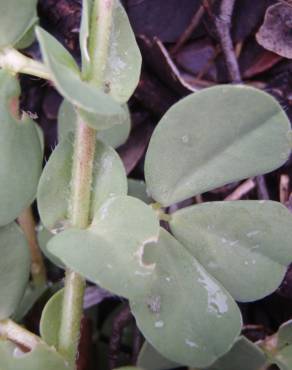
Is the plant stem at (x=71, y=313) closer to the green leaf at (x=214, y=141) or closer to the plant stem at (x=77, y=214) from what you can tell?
the plant stem at (x=77, y=214)

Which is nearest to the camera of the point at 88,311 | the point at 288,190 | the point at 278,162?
the point at 278,162

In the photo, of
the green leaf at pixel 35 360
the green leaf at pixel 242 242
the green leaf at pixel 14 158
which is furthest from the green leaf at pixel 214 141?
the green leaf at pixel 35 360

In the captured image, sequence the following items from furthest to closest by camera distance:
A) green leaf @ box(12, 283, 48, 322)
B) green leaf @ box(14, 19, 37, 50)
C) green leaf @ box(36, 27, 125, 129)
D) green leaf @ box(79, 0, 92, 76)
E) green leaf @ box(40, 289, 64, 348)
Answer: green leaf @ box(12, 283, 48, 322) < green leaf @ box(14, 19, 37, 50) < green leaf @ box(40, 289, 64, 348) < green leaf @ box(79, 0, 92, 76) < green leaf @ box(36, 27, 125, 129)

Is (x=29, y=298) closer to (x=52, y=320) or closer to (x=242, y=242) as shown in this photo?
(x=52, y=320)

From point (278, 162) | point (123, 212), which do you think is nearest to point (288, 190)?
point (278, 162)

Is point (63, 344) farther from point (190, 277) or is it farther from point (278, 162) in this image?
point (278, 162)

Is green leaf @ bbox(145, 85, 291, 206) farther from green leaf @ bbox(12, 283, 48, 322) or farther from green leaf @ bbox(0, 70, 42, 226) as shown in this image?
green leaf @ bbox(12, 283, 48, 322)

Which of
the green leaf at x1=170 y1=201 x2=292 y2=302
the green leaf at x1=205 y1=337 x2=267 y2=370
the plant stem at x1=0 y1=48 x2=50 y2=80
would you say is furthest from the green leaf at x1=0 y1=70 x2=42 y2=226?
the green leaf at x1=205 y1=337 x2=267 y2=370
